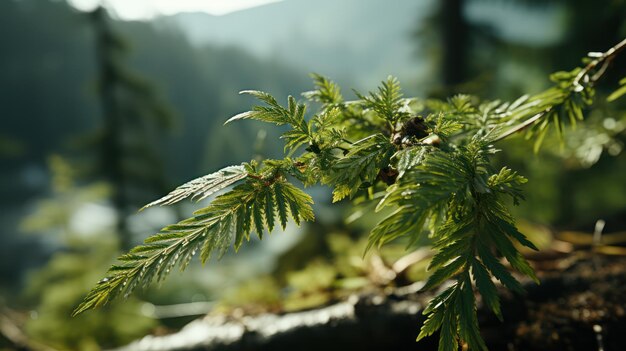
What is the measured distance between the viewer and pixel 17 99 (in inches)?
1288

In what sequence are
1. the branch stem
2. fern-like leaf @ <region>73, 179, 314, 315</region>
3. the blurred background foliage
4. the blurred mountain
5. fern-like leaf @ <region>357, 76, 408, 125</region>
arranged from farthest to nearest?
1. the blurred mountain
2. the blurred background foliage
3. the branch stem
4. fern-like leaf @ <region>357, 76, 408, 125</region>
5. fern-like leaf @ <region>73, 179, 314, 315</region>

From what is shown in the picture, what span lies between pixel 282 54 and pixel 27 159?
2340 cm

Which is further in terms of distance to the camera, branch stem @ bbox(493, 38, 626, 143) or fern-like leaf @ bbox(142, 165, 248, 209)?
branch stem @ bbox(493, 38, 626, 143)

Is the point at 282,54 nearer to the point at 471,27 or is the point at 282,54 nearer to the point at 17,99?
the point at 17,99

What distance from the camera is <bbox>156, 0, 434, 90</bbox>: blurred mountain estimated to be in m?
37.2

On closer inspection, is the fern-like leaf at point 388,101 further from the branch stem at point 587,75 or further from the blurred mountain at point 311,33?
the blurred mountain at point 311,33

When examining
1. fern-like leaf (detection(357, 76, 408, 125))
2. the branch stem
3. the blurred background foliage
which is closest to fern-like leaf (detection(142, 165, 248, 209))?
the blurred background foliage

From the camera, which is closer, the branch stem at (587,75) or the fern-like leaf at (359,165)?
the fern-like leaf at (359,165)

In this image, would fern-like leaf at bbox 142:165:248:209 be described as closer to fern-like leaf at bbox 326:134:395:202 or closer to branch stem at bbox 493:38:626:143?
fern-like leaf at bbox 326:134:395:202

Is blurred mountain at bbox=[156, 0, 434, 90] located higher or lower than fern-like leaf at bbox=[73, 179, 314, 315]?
higher

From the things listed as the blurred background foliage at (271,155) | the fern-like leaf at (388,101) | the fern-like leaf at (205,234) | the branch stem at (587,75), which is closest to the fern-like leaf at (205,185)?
the fern-like leaf at (205,234)

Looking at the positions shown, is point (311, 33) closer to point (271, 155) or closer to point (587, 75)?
point (271, 155)

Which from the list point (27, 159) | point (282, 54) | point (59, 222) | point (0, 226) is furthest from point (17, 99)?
point (59, 222)

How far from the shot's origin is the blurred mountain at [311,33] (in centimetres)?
3722
